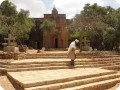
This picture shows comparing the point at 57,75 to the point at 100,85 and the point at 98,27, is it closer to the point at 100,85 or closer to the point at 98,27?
the point at 100,85

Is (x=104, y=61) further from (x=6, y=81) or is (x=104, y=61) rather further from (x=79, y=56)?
(x=6, y=81)

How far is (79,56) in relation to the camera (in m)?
15.8

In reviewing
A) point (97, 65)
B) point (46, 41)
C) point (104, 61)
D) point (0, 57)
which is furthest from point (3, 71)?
point (46, 41)

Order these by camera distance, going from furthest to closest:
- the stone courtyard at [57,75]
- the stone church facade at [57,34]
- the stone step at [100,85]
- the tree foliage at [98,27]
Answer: the stone church facade at [57,34], the tree foliage at [98,27], the stone step at [100,85], the stone courtyard at [57,75]

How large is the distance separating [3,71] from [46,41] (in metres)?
25.8

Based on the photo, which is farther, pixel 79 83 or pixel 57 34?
pixel 57 34

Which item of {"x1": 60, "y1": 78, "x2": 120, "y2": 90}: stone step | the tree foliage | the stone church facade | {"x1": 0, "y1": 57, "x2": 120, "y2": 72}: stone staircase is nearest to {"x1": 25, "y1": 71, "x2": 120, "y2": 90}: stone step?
{"x1": 60, "y1": 78, "x2": 120, "y2": 90}: stone step

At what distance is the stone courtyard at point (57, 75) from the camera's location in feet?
27.5

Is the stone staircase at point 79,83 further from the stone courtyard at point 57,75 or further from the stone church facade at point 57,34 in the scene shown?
the stone church facade at point 57,34

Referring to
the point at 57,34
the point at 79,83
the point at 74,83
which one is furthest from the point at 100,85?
→ the point at 57,34

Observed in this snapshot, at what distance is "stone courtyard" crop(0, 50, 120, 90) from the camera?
8.37m

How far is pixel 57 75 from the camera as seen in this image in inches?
388

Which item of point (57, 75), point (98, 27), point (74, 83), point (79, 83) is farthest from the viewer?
point (98, 27)

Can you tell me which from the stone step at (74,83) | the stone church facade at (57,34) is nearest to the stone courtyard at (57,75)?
the stone step at (74,83)
